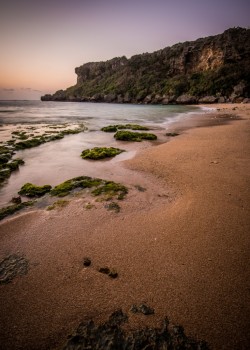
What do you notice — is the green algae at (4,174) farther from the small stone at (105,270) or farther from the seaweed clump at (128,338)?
the seaweed clump at (128,338)

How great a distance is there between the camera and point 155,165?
745 centimetres

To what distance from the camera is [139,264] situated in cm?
309

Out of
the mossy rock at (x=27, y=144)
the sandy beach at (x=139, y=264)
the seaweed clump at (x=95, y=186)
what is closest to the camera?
the sandy beach at (x=139, y=264)

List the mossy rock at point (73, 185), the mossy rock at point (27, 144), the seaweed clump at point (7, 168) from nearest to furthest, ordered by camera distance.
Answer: the mossy rock at point (73, 185)
the seaweed clump at point (7, 168)
the mossy rock at point (27, 144)

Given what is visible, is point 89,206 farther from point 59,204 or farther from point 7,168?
point 7,168

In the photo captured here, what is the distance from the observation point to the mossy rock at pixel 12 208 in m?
4.65

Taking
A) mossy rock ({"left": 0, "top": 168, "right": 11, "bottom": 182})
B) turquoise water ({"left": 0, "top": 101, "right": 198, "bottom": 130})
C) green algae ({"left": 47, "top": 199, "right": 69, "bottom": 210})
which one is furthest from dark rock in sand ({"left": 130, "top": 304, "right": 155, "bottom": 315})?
turquoise water ({"left": 0, "top": 101, "right": 198, "bottom": 130})

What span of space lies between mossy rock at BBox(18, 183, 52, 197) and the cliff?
200 ft

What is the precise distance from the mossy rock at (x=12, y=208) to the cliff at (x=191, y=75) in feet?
202

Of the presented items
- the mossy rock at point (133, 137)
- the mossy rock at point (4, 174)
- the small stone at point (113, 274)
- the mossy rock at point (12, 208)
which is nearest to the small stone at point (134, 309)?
the small stone at point (113, 274)

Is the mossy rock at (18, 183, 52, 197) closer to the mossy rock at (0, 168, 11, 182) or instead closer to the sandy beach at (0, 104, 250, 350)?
the sandy beach at (0, 104, 250, 350)

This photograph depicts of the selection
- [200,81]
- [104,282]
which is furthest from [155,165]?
[200,81]

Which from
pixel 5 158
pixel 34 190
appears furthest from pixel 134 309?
pixel 5 158

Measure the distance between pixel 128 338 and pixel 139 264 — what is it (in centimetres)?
105
